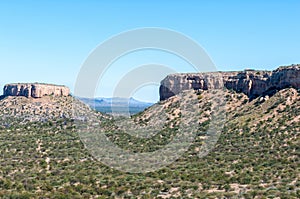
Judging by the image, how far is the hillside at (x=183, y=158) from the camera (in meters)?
35.3

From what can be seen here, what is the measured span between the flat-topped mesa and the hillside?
2972 centimetres

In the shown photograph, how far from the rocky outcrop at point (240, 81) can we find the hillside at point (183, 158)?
112 cm

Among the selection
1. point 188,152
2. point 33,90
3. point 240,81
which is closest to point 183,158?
point 188,152

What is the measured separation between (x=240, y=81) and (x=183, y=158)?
2332 cm

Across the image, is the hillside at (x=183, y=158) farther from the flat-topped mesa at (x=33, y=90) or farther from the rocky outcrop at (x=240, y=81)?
the flat-topped mesa at (x=33, y=90)

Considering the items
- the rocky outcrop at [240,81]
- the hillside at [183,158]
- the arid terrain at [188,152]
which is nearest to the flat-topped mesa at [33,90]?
the arid terrain at [188,152]

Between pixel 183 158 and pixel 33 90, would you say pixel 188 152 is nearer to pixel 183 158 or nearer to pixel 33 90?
pixel 183 158

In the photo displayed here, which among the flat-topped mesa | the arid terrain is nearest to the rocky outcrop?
the arid terrain

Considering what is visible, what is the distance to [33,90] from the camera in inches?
4235

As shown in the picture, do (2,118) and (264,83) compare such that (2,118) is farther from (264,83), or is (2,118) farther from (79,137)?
(264,83)

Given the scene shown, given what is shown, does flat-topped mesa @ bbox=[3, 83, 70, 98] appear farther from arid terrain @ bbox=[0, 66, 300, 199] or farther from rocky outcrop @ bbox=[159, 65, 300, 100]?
rocky outcrop @ bbox=[159, 65, 300, 100]

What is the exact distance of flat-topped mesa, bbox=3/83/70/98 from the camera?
10769cm

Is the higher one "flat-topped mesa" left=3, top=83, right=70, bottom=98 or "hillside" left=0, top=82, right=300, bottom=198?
"flat-topped mesa" left=3, top=83, right=70, bottom=98

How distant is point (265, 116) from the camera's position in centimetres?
5700
